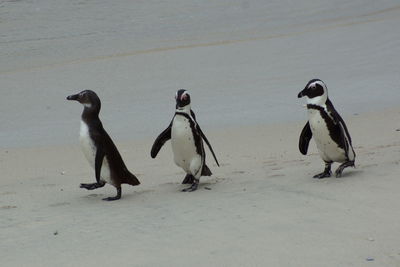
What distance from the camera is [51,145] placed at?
7027mm

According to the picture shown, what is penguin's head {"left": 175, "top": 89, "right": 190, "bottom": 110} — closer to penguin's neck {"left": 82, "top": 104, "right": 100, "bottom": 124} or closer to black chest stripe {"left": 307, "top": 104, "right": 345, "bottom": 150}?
penguin's neck {"left": 82, "top": 104, "right": 100, "bottom": 124}

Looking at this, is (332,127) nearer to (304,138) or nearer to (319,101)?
(319,101)

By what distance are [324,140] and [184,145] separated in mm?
900

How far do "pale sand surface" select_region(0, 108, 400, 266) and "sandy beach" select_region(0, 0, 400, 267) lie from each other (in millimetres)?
13

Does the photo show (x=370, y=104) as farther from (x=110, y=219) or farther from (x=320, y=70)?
(x=110, y=219)

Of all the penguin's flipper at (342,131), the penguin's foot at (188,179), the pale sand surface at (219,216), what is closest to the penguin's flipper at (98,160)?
the pale sand surface at (219,216)

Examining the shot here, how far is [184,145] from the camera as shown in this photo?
4.48 meters

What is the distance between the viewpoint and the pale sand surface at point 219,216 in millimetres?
2926

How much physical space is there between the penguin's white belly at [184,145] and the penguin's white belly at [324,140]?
78 cm

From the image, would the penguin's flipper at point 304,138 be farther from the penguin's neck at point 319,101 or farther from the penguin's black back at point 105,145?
the penguin's black back at point 105,145

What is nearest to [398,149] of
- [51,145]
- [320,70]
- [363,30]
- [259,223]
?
[259,223]

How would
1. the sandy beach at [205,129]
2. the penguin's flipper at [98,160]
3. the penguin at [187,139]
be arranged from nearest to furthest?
the sandy beach at [205,129] → the penguin's flipper at [98,160] → the penguin at [187,139]

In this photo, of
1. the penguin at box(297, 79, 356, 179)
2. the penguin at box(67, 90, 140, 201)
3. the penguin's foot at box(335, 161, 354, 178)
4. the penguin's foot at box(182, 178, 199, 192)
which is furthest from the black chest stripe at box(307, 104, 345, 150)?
the penguin at box(67, 90, 140, 201)

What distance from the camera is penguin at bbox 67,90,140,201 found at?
4273 millimetres
